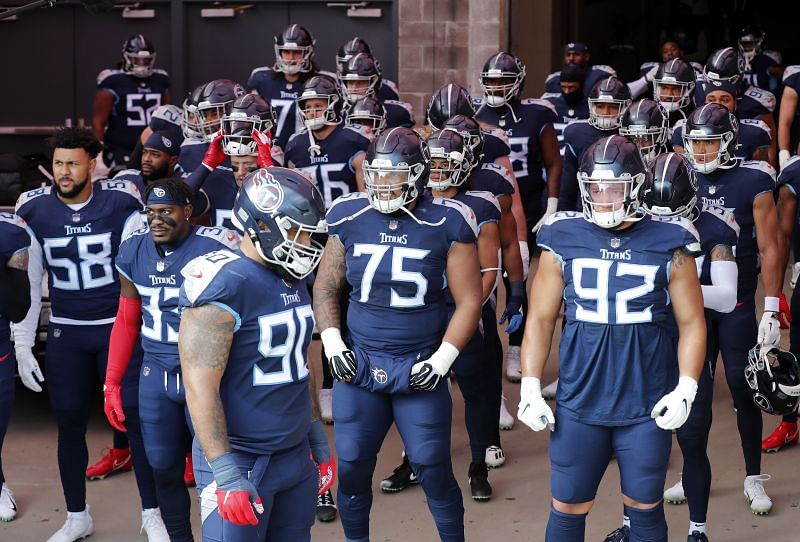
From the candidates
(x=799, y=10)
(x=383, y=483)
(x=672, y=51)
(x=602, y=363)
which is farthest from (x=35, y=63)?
(x=799, y=10)

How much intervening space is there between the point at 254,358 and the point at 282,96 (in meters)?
5.15

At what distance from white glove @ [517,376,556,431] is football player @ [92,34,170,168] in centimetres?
630

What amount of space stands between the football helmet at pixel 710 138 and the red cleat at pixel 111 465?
3.20 meters

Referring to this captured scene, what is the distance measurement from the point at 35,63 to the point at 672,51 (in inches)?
245

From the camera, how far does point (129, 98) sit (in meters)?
10.6

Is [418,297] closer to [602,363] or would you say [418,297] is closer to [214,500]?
[602,363]

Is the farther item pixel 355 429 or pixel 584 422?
pixel 355 429

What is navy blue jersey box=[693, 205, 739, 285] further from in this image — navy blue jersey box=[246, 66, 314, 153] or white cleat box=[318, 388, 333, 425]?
navy blue jersey box=[246, 66, 314, 153]

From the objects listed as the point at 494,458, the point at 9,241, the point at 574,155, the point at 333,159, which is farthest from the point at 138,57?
the point at 494,458

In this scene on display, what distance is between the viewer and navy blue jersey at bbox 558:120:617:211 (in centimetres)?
820

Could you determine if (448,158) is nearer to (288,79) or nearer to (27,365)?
(27,365)

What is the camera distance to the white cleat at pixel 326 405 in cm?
747

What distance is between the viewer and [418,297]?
5.30 metres

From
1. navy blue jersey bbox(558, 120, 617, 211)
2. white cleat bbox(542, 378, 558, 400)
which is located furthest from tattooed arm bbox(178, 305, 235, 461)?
navy blue jersey bbox(558, 120, 617, 211)
